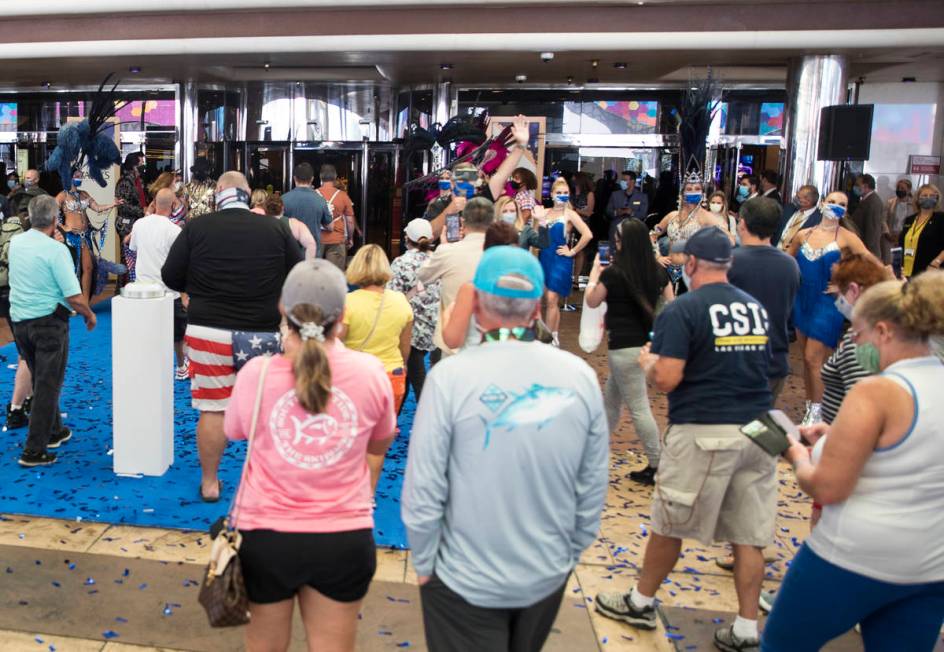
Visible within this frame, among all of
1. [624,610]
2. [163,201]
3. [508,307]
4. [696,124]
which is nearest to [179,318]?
[163,201]

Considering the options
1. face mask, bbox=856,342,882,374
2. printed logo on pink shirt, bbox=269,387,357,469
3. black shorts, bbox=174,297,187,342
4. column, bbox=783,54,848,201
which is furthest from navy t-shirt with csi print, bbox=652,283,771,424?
column, bbox=783,54,848,201

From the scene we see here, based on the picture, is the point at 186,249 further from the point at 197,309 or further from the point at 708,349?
the point at 708,349

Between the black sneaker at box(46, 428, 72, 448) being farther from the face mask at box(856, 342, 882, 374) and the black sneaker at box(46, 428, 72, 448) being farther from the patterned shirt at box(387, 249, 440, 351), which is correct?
the face mask at box(856, 342, 882, 374)

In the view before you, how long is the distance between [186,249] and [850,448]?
3365mm

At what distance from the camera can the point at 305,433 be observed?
2330 mm

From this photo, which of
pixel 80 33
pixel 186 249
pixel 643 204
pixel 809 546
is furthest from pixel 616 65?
pixel 809 546

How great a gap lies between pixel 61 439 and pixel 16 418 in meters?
0.53

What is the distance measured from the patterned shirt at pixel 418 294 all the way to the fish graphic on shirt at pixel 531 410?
3.18 metres

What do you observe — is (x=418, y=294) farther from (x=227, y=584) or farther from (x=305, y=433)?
(x=227, y=584)

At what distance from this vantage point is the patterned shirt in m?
5.29

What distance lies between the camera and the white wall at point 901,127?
571 inches

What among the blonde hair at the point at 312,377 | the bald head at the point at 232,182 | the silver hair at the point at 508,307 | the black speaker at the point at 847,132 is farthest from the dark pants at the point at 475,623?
the black speaker at the point at 847,132

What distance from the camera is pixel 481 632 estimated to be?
2178 millimetres

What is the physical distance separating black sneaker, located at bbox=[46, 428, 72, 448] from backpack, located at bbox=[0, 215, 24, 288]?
1.00 m
